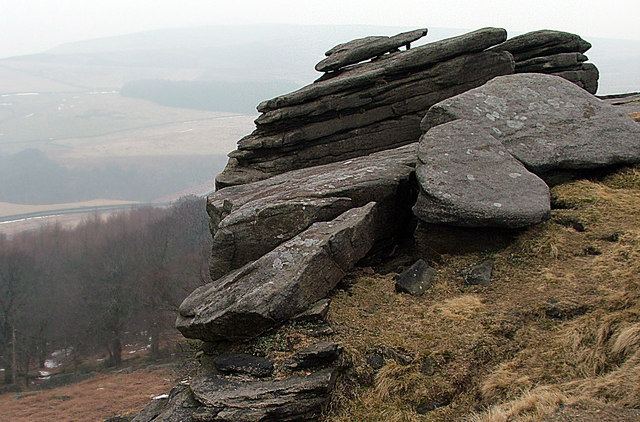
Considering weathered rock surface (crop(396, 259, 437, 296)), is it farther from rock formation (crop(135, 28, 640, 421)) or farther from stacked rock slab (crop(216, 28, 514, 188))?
stacked rock slab (crop(216, 28, 514, 188))

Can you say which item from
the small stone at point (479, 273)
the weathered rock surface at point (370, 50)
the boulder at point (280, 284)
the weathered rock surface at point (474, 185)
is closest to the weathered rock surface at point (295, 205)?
the boulder at point (280, 284)

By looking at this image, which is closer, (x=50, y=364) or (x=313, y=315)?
(x=313, y=315)

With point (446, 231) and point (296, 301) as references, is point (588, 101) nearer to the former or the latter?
point (446, 231)

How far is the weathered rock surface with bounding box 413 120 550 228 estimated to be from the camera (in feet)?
47.6

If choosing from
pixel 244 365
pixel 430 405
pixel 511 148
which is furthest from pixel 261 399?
pixel 511 148

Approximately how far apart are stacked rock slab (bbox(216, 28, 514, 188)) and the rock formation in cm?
5

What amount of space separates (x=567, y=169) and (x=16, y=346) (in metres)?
82.6

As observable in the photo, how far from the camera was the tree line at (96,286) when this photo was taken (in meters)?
81.9

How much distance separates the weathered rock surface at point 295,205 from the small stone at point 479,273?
3.21 meters

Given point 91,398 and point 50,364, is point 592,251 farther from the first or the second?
point 50,364

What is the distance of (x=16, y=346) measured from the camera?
8088 cm

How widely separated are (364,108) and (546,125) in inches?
280

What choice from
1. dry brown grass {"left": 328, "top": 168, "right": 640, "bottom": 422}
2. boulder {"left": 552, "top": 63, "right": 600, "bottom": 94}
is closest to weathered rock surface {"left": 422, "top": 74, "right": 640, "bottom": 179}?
dry brown grass {"left": 328, "top": 168, "right": 640, "bottom": 422}

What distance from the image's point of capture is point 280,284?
13031mm
